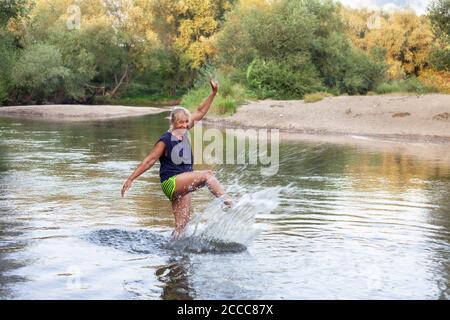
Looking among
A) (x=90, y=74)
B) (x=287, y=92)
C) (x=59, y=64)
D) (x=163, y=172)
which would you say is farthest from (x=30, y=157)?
(x=90, y=74)

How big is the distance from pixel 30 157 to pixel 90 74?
149ft

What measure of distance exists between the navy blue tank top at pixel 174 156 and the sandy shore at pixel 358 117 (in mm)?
19091

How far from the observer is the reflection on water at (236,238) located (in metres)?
6.90

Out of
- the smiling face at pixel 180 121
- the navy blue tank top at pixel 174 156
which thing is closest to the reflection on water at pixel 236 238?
the navy blue tank top at pixel 174 156

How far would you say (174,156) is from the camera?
8.69 metres

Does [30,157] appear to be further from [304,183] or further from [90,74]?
[90,74]

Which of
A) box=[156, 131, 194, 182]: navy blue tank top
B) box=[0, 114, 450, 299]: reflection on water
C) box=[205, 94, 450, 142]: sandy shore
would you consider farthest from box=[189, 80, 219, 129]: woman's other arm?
box=[205, 94, 450, 142]: sandy shore

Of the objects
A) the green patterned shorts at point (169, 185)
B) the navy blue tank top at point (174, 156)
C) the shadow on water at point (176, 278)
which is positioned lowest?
the shadow on water at point (176, 278)

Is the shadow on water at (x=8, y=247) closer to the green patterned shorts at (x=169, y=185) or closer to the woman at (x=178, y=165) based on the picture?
the woman at (x=178, y=165)

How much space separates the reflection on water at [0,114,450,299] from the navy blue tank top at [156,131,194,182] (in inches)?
25.9

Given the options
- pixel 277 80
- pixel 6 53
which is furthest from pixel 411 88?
pixel 6 53

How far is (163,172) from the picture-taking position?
879cm

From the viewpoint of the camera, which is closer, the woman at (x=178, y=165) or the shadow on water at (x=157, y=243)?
the shadow on water at (x=157, y=243)

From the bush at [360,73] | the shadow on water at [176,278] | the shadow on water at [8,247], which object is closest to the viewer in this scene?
the shadow on water at [176,278]
